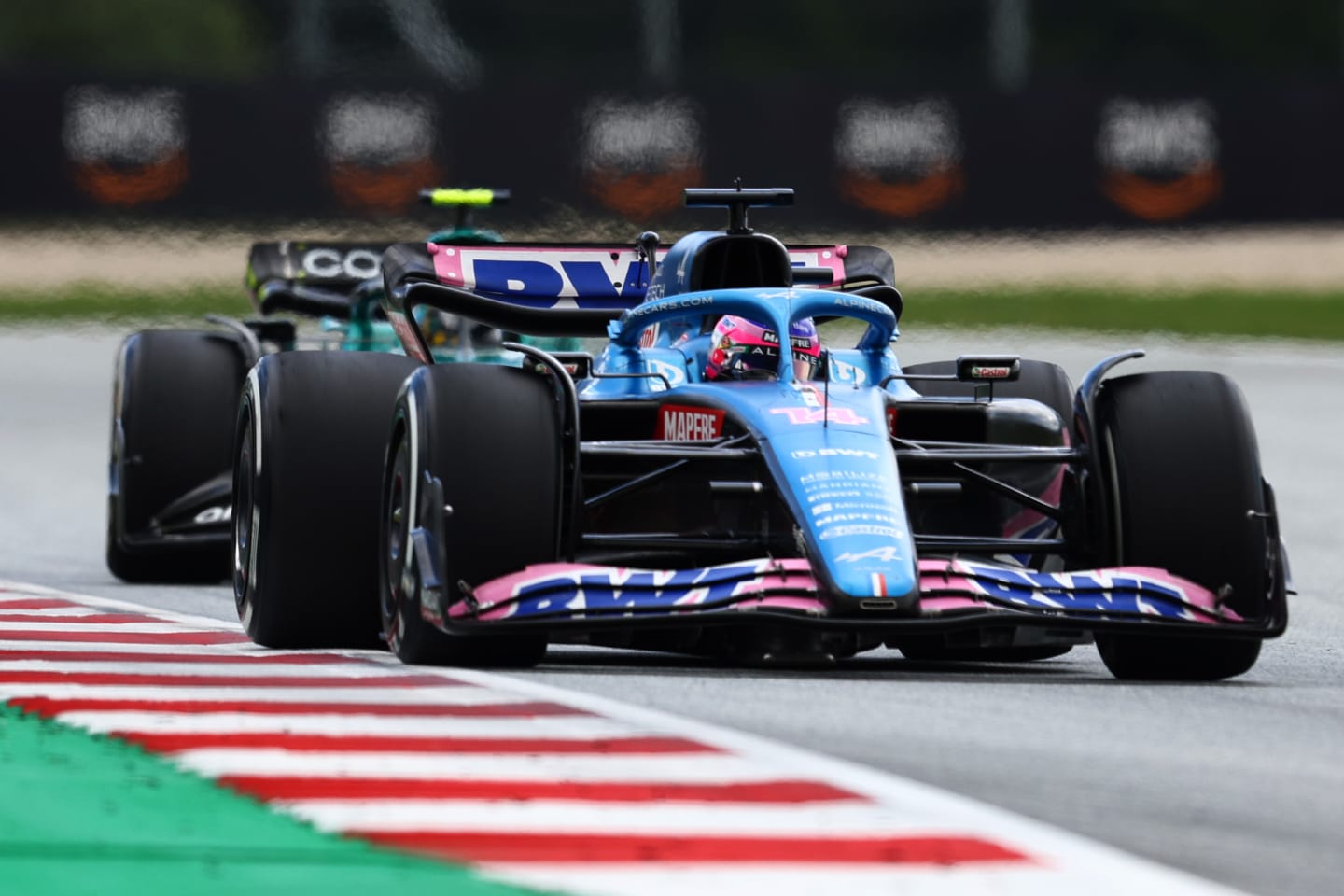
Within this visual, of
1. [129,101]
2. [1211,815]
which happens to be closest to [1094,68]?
[129,101]

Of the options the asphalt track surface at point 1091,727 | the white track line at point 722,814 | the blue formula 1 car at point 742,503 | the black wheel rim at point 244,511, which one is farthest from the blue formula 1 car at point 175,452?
the white track line at point 722,814

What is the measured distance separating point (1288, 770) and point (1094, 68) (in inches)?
1170

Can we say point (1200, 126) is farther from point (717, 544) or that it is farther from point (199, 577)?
point (717, 544)

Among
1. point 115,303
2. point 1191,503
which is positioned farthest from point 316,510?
point 115,303

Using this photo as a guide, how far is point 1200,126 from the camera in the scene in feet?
91.9

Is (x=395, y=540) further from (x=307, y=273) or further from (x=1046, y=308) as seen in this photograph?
(x=1046, y=308)

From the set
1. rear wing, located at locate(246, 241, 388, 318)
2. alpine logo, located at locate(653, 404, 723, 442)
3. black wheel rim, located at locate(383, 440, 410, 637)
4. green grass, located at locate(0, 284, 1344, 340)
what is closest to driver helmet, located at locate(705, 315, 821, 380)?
alpine logo, located at locate(653, 404, 723, 442)

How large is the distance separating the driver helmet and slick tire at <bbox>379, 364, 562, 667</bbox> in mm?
1049

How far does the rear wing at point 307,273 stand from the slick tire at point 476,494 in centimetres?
590

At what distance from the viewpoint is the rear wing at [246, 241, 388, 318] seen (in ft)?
44.0

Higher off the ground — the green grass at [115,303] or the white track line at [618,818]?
the white track line at [618,818]

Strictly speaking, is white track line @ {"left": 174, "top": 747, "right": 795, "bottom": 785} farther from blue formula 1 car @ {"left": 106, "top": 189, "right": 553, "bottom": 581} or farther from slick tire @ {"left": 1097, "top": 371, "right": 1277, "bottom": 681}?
blue formula 1 car @ {"left": 106, "top": 189, "right": 553, "bottom": 581}

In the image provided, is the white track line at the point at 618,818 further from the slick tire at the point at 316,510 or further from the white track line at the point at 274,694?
the slick tire at the point at 316,510

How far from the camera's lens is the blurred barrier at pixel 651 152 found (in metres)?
25.9
